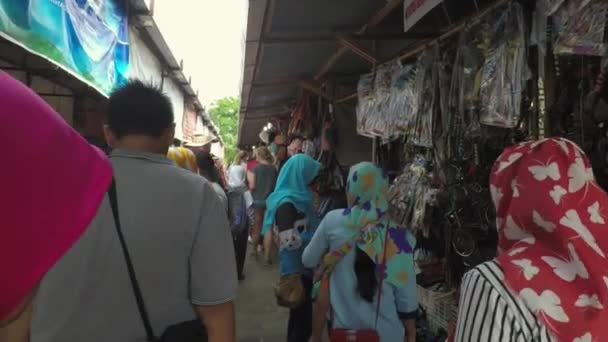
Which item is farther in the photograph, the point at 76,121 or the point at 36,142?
the point at 76,121

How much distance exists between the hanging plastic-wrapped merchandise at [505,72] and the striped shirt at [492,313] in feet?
4.57

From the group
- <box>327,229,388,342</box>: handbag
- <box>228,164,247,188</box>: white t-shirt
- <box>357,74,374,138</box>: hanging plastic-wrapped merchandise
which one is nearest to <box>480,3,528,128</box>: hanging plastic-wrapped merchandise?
<box>327,229,388,342</box>: handbag

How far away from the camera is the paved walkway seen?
15.5 ft

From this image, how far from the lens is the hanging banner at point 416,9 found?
3137mm

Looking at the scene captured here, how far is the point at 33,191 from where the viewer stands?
0.66 metres

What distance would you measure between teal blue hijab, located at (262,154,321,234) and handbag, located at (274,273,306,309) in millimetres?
555

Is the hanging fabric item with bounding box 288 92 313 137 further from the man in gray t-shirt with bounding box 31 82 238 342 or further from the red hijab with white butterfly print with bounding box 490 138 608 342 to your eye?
the red hijab with white butterfly print with bounding box 490 138 608 342

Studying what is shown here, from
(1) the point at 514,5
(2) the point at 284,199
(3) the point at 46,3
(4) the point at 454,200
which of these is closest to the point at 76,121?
(3) the point at 46,3

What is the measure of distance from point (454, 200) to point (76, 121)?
3732 millimetres

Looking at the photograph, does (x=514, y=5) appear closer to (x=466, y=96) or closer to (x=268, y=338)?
(x=466, y=96)

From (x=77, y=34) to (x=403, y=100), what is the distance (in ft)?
8.36

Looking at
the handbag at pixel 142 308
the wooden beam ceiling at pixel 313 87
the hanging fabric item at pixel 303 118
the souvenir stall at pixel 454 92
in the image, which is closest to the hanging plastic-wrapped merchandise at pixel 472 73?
the souvenir stall at pixel 454 92

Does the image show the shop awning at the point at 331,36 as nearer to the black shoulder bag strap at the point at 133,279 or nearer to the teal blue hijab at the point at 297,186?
the teal blue hijab at the point at 297,186

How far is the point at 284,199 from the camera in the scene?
3.51 m
